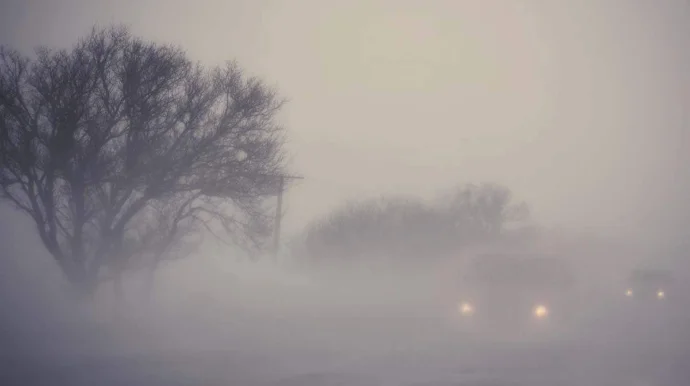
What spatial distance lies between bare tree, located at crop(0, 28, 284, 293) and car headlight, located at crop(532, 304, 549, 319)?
10.3 m

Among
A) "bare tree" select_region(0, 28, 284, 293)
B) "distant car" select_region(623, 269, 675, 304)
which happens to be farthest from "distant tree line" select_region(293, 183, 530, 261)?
"bare tree" select_region(0, 28, 284, 293)

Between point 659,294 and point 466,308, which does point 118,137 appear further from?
point 659,294

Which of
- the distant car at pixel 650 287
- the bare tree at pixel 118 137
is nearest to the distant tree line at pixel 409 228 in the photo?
the distant car at pixel 650 287

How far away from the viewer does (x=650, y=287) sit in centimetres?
3103

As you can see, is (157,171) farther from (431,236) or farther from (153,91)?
(431,236)

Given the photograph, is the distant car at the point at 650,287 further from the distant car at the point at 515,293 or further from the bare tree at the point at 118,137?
the bare tree at the point at 118,137

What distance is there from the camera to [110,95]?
16094mm

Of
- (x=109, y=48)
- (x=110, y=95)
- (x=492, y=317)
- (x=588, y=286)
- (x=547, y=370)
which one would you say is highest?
(x=109, y=48)

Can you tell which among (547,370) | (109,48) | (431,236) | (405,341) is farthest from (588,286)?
(109,48)

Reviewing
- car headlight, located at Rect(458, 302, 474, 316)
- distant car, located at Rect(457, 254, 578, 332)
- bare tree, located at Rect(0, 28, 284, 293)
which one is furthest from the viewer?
car headlight, located at Rect(458, 302, 474, 316)

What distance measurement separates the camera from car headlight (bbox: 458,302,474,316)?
21656 millimetres

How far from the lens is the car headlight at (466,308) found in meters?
21.7

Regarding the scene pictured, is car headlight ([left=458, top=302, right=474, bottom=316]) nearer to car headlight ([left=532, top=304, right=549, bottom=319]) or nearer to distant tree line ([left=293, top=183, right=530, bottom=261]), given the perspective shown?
car headlight ([left=532, top=304, right=549, bottom=319])

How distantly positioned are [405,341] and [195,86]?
9.07m
